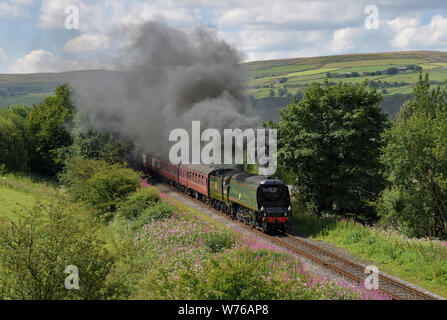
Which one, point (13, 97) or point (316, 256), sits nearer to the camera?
point (316, 256)

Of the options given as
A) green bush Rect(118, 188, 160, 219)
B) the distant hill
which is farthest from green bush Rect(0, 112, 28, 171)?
the distant hill

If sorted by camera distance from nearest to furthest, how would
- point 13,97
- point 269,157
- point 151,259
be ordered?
point 151,259, point 269,157, point 13,97

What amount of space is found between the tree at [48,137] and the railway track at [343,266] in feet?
97.0

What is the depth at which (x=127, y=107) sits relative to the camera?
127 feet

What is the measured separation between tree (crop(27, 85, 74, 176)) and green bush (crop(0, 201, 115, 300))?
33976 millimetres

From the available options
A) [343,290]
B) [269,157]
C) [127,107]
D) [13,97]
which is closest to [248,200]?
[269,157]

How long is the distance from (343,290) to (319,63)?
16039 centimetres

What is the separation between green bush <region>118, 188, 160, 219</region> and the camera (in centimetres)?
1989

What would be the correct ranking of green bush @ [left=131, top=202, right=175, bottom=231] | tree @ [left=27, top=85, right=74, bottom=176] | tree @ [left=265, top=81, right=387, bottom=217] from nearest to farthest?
1. green bush @ [left=131, top=202, right=175, bottom=231]
2. tree @ [left=265, top=81, right=387, bottom=217]
3. tree @ [left=27, top=85, right=74, bottom=176]

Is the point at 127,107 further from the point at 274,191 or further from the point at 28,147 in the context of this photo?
the point at 274,191
